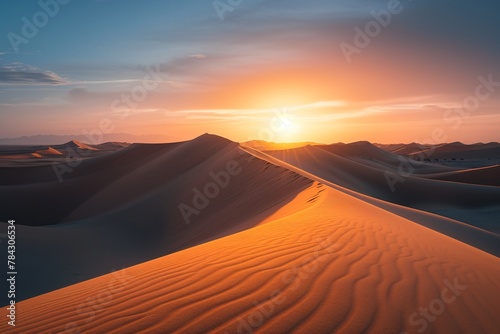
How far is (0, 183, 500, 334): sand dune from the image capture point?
2.44 meters

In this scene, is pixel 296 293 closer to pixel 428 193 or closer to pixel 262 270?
pixel 262 270

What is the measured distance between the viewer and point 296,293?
283 cm

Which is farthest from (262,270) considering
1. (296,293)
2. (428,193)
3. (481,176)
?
(481,176)

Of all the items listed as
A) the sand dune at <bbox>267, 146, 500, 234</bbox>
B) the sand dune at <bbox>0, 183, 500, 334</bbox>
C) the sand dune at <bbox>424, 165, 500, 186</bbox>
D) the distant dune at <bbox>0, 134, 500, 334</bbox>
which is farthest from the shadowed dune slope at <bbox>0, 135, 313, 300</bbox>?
the sand dune at <bbox>424, 165, 500, 186</bbox>

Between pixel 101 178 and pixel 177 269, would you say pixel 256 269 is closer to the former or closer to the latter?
pixel 177 269

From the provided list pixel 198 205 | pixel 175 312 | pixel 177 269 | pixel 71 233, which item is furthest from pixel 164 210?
pixel 175 312

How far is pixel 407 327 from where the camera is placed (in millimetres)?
2389

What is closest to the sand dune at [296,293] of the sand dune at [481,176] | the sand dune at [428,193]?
the sand dune at [428,193]

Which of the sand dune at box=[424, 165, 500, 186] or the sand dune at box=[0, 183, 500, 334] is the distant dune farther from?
the sand dune at box=[424, 165, 500, 186]

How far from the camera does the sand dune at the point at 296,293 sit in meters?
2.44

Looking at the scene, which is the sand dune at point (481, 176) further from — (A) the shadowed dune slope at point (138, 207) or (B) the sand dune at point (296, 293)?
(B) the sand dune at point (296, 293)

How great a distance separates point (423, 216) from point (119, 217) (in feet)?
36.7

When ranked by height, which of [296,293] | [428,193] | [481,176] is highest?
[481,176]

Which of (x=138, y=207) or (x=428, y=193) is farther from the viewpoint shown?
(x=428, y=193)
